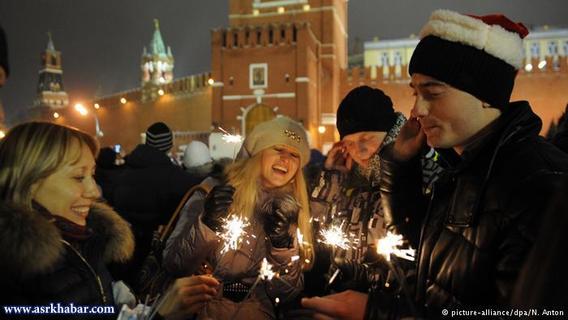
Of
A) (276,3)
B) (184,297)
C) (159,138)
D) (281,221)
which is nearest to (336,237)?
(281,221)

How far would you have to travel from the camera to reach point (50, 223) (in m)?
1.68

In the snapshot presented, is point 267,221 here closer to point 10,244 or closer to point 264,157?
point 264,157

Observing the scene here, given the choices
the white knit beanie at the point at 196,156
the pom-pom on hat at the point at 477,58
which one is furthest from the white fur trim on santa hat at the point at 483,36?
the white knit beanie at the point at 196,156

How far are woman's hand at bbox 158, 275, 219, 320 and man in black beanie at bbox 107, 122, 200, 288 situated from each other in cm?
210

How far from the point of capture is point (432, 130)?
5.23 ft

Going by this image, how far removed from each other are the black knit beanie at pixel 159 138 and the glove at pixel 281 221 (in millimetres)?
2394

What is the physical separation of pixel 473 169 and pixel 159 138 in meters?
3.65

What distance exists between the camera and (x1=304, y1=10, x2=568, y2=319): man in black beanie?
4.18 feet

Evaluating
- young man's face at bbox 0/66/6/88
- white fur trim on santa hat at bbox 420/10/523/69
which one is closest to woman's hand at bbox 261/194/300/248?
white fur trim on santa hat at bbox 420/10/523/69

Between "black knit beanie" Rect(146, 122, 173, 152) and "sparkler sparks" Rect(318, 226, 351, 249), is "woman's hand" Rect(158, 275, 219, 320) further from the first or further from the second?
"black knit beanie" Rect(146, 122, 173, 152)

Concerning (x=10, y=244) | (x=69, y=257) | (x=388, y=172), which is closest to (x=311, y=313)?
(x=388, y=172)

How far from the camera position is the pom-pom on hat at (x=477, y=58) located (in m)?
1.52

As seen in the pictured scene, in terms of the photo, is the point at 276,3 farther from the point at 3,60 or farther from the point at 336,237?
the point at 336,237

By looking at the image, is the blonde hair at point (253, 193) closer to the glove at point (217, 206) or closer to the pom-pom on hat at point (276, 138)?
the pom-pom on hat at point (276, 138)
